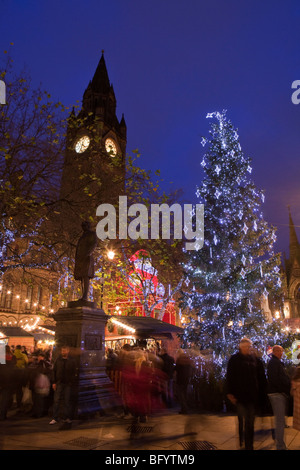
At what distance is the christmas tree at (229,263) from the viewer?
14.4m

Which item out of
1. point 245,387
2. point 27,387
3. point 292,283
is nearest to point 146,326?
point 27,387

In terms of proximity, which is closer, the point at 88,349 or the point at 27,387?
the point at 88,349

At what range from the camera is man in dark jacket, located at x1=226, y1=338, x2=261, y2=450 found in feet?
17.2

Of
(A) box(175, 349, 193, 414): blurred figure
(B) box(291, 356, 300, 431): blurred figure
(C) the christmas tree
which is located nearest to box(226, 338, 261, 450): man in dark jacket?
(B) box(291, 356, 300, 431): blurred figure

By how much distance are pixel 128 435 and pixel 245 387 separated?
2831mm

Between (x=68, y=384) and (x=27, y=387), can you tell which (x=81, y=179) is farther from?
(x=68, y=384)

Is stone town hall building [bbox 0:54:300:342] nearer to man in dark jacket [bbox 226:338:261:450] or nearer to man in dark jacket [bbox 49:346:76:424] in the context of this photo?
man in dark jacket [bbox 49:346:76:424]

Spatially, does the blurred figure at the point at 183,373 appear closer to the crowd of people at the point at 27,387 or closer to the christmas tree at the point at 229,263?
the crowd of people at the point at 27,387

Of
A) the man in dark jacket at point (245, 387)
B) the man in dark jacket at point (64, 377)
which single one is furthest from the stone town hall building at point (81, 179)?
the man in dark jacket at point (245, 387)

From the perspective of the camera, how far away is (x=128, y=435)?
6.67m

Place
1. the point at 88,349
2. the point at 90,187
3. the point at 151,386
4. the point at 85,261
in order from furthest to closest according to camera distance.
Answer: the point at 90,187
the point at 85,261
the point at 88,349
the point at 151,386
